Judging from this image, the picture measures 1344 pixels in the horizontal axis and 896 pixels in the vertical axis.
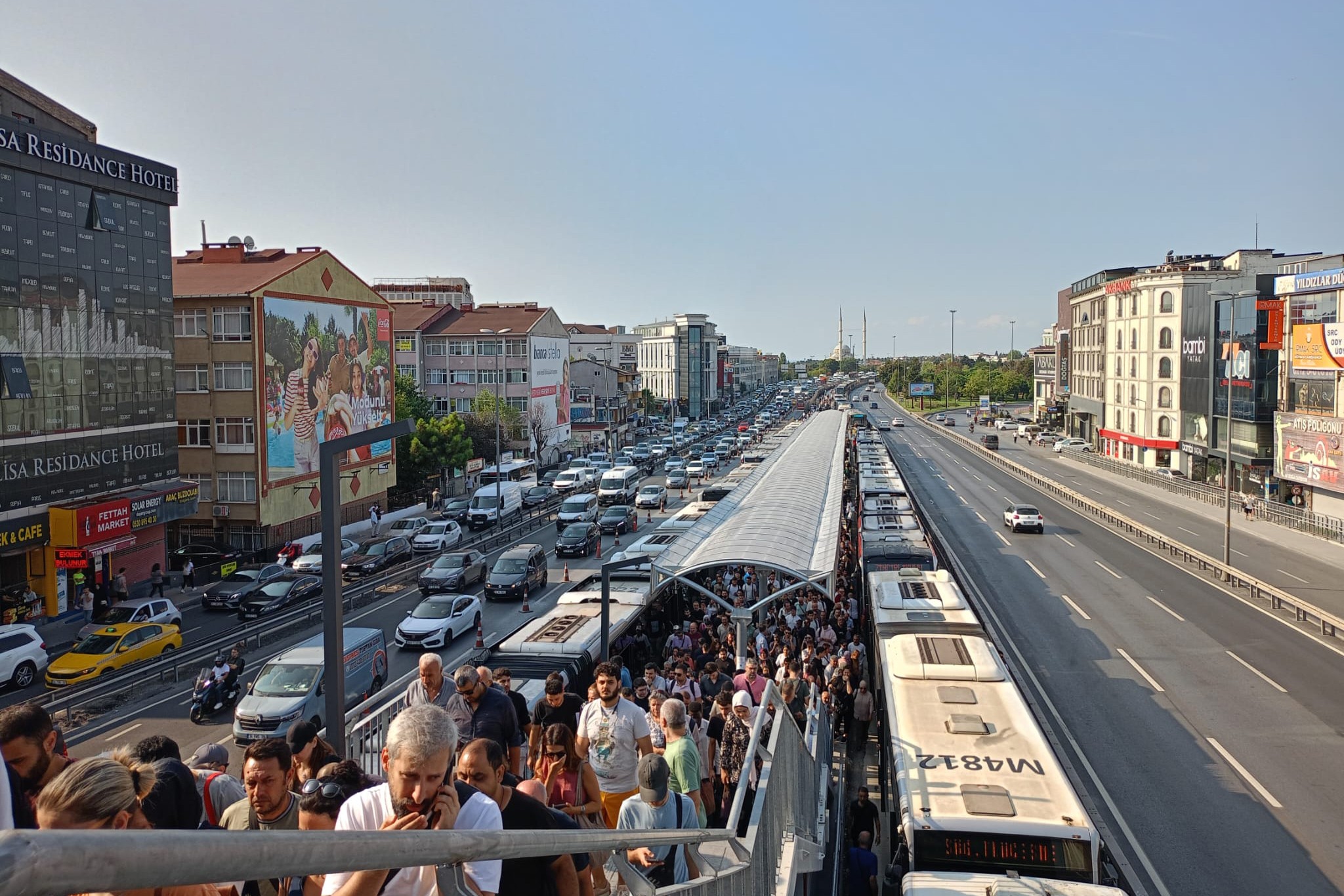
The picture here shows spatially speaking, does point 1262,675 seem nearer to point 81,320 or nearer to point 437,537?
point 437,537

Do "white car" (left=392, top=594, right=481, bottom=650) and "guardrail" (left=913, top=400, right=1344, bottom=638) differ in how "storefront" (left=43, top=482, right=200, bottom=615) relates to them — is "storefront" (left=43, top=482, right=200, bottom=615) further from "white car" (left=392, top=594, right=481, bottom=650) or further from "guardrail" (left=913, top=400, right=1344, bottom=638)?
"guardrail" (left=913, top=400, right=1344, bottom=638)

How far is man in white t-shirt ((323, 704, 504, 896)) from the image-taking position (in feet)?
10.8

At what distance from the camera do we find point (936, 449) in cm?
8519

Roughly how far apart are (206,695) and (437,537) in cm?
1983

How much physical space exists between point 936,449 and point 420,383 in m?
45.2

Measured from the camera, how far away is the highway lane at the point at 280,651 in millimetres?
17938

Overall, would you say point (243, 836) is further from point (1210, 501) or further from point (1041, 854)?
point (1210, 501)

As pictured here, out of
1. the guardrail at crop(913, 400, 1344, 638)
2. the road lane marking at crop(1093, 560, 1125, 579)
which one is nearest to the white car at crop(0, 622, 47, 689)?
the road lane marking at crop(1093, 560, 1125, 579)

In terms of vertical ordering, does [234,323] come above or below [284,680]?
above

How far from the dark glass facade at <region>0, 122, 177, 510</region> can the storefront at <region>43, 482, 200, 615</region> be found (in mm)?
746

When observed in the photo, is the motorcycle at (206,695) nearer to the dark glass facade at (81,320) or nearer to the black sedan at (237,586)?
the black sedan at (237,586)

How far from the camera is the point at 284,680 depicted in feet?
58.0

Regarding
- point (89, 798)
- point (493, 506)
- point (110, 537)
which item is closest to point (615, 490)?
point (493, 506)

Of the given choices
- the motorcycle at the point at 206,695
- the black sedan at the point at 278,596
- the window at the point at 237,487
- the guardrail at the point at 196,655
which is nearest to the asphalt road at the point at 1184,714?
the guardrail at the point at 196,655
